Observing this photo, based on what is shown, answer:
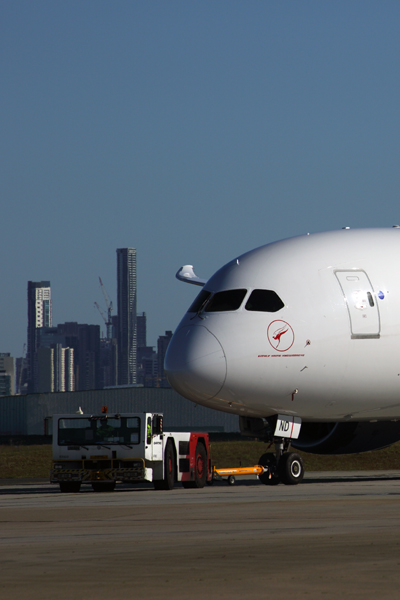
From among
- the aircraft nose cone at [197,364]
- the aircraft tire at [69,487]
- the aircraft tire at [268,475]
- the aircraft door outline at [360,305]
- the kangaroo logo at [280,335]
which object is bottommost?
the aircraft tire at [69,487]

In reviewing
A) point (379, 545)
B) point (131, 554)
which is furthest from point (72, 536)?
point (379, 545)

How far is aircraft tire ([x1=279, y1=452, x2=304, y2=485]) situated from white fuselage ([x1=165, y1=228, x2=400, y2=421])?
1.15 metres

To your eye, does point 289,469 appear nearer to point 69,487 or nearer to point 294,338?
point 294,338

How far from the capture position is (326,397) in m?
25.5

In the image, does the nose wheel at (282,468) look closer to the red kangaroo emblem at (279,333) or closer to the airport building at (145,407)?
the red kangaroo emblem at (279,333)

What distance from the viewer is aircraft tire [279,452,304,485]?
25.9 m

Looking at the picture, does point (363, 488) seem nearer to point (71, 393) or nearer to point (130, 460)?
point (130, 460)

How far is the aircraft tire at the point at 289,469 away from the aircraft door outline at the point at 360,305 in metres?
3.49

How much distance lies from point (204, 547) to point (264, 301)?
11802 millimetres

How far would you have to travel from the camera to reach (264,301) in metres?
24.7

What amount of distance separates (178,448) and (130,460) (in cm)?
177

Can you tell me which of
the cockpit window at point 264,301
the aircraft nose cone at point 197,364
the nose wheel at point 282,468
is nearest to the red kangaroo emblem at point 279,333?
the cockpit window at point 264,301

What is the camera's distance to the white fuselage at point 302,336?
2414 centimetres

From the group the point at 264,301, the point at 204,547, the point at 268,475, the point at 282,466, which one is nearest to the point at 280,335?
the point at 264,301
